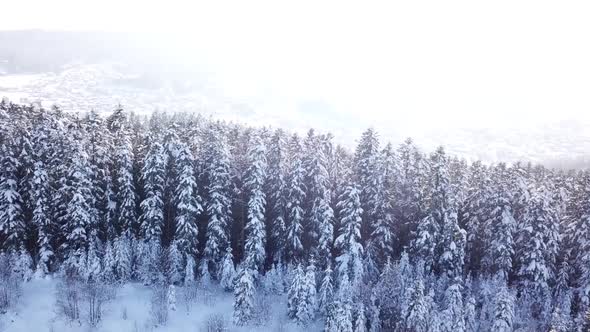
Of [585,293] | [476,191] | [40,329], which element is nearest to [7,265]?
[40,329]

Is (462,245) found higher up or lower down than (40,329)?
higher up

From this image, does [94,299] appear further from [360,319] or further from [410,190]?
[410,190]

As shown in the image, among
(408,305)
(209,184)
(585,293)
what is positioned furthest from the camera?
(209,184)

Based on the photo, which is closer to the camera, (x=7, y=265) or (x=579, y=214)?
(x=7, y=265)

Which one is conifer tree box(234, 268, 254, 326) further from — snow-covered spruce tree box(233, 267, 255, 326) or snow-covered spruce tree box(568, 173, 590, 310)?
snow-covered spruce tree box(568, 173, 590, 310)

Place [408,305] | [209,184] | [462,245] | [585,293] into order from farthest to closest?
[209,184]
[462,245]
[585,293]
[408,305]

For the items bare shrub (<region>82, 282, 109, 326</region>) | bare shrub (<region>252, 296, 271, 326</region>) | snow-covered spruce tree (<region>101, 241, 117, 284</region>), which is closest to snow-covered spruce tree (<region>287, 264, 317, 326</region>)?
bare shrub (<region>252, 296, 271, 326</region>)

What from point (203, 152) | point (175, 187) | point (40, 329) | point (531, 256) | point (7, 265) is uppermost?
point (203, 152)

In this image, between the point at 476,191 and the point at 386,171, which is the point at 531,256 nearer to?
the point at 476,191
